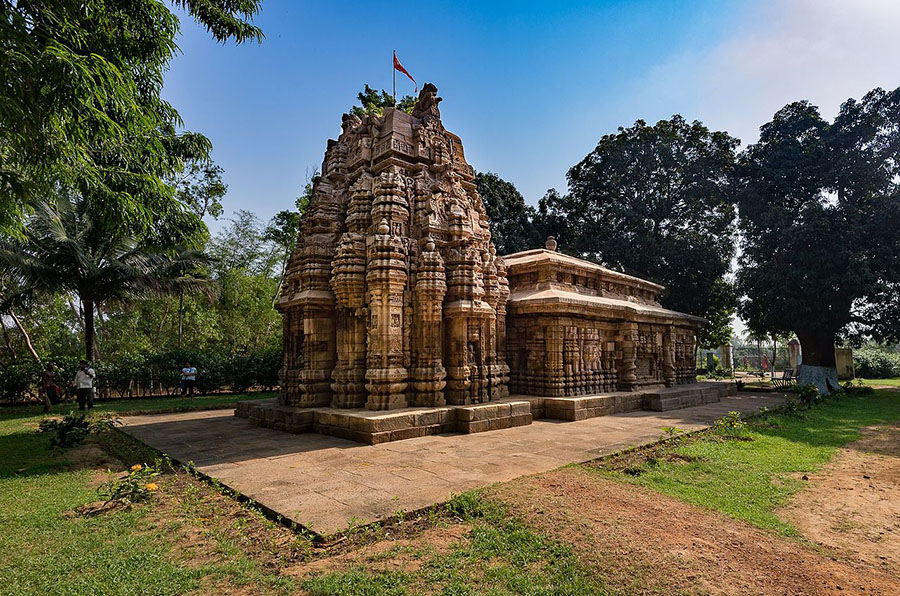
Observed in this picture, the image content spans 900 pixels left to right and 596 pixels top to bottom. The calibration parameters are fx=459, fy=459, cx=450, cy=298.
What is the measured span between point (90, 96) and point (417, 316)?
6.46 m

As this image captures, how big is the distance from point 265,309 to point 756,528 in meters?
25.7

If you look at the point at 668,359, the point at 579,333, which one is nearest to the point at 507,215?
the point at 668,359

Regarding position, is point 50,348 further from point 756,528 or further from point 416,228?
point 756,528

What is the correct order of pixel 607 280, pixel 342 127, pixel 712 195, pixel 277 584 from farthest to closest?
1. pixel 712 195
2. pixel 607 280
3. pixel 342 127
4. pixel 277 584

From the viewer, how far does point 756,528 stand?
422 cm

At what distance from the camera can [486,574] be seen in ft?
11.1

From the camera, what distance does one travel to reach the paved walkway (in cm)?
492

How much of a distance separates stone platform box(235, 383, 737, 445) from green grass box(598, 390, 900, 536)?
10.1 feet

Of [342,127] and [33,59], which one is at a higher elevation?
[342,127]

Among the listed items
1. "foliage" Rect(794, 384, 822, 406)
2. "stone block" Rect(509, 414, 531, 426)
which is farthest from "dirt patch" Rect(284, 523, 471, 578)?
"foliage" Rect(794, 384, 822, 406)

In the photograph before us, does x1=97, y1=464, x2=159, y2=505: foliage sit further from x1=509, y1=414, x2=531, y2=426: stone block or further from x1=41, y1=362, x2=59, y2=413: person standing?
x1=41, y1=362, x2=59, y2=413: person standing

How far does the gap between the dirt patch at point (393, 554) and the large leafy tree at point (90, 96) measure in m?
5.77

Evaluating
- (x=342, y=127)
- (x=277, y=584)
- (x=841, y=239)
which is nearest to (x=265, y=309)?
(x=342, y=127)

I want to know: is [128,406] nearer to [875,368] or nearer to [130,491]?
[130,491]
